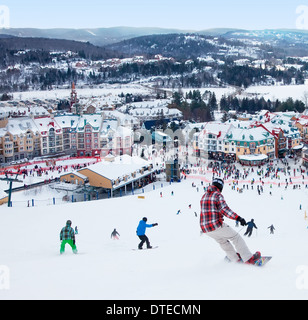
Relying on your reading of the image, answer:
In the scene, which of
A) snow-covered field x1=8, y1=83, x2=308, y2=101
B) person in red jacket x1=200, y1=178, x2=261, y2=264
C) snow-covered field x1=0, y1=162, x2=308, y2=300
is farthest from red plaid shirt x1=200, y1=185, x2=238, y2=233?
snow-covered field x1=8, y1=83, x2=308, y2=101

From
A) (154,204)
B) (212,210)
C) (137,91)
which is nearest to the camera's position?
(212,210)

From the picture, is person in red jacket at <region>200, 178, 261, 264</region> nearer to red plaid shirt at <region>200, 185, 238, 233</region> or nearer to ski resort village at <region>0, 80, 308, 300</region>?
red plaid shirt at <region>200, 185, 238, 233</region>

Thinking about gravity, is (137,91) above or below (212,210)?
below

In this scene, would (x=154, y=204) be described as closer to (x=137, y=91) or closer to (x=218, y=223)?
(x=218, y=223)

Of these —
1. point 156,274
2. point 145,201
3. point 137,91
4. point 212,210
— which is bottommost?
point 137,91

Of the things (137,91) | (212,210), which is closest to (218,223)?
(212,210)

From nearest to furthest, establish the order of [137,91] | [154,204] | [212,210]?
[212,210]
[154,204]
[137,91]

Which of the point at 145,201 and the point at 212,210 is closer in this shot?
the point at 212,210

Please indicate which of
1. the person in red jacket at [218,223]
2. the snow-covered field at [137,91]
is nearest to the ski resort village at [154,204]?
the person in red jacket at [218,223]

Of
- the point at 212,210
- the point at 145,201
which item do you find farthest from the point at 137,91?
the point at 212,210

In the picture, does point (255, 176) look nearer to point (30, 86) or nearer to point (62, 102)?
point (62, 102)

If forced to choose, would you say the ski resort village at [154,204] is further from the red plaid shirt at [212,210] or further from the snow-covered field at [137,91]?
the snow-covered field at [137,91]
